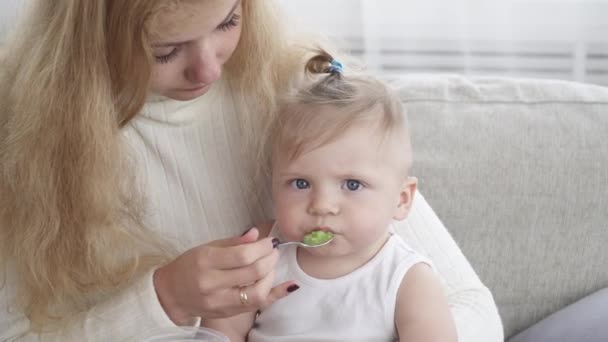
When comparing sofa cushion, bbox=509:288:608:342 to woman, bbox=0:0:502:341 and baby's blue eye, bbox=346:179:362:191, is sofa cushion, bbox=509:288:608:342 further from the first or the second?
baby's blue eye, bbox=346:179:362:191

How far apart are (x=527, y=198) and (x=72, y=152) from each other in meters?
0.92

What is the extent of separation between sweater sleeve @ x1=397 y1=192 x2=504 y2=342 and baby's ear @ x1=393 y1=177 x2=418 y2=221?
13 cm

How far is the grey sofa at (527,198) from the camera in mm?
1904

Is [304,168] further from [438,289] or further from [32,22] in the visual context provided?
[32,22]

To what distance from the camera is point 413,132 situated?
1991 millimetres

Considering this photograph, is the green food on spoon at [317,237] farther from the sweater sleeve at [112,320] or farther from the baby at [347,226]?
the sweater sleeve at [112,320]

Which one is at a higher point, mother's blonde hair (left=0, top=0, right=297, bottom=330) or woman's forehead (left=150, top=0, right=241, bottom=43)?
woman's forehead (left=150, top=0, right=241, bottom=43)

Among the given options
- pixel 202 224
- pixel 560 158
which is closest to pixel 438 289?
pixel 202 224

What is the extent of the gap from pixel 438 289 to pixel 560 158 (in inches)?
22.9

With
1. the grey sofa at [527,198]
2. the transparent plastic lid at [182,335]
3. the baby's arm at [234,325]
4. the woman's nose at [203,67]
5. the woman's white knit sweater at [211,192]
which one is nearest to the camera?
the transparent plastic lid at [182,335]

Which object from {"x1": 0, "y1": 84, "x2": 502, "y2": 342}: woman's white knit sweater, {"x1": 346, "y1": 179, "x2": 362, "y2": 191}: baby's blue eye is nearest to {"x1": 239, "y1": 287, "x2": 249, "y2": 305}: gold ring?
{"x1": 346, "y1": 179, "x2": 362, "y2": 191}: baby's blue eye

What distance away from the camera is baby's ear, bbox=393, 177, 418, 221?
153cm

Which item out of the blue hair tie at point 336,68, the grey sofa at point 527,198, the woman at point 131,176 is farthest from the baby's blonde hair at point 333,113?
the grey sofa at point 527,198

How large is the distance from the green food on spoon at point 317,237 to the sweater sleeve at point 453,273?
0.86 ft
